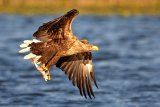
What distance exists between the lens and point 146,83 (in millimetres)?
14969

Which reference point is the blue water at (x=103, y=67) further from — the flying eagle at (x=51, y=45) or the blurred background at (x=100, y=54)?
the flying eagle at (x=51, y=45)

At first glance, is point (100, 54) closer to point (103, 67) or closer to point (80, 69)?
point (103, 67)

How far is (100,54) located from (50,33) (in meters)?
9.27

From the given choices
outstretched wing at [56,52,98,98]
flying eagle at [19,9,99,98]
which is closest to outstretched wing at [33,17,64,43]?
flying eagle at [19,9,99,98]

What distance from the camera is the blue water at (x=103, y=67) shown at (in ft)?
42.8

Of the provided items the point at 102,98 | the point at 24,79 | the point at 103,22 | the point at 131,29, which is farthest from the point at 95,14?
the point at 102,98

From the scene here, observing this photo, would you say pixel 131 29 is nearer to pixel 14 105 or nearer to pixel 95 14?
pixel 95 14

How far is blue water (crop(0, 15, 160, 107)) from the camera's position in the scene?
42.8 feet

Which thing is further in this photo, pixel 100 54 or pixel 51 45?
pixel 100 54

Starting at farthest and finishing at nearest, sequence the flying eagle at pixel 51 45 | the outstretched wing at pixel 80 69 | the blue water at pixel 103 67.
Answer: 1. the blue water at pixel 103 67
2. the outstretched wing at pixel 80 69
3. the flying eagle at pixel 51 45

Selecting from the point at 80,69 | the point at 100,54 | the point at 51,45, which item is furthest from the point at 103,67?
the point at 51,45

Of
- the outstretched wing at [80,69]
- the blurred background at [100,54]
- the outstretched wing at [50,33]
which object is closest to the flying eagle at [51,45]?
the outstretched wing at [50,33]

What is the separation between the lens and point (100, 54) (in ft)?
62.3

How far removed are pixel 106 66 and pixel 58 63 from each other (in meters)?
6.64
